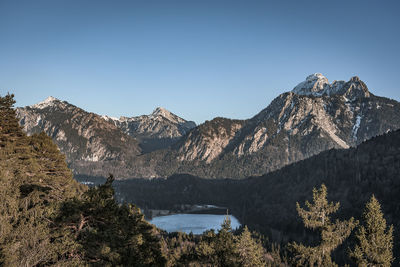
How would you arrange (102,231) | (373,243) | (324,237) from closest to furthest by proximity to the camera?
(324,237)
(102,231)
(373,243)

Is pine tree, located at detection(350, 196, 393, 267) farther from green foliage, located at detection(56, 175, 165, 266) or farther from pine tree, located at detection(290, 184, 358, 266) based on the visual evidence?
green foliage, located at detection(56, 175, 165, 266)

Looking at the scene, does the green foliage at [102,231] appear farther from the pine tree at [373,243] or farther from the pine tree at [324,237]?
the pine tree at [373,243]

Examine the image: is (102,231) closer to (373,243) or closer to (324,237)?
(324,237)

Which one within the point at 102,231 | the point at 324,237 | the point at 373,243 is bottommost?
the point at 373,243

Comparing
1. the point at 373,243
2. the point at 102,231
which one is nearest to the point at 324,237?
the point at 373,243

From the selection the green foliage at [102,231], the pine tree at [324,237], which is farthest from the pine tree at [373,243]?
the green foliage at [102,231]

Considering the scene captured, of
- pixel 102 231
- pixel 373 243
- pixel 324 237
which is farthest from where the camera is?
pixel 373 243

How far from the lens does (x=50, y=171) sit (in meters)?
58.3

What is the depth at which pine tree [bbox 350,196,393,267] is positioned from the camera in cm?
3578

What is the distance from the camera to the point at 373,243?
36.5 metres

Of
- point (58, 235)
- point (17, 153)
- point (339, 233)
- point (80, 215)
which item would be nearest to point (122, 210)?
point (80, 215)

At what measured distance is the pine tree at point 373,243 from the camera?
35781mm

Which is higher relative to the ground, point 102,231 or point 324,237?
point 324,237

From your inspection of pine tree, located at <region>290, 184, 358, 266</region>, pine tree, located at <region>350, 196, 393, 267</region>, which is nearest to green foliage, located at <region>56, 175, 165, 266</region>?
pine tree, located at <region>290, 184, 358, 266</region>
